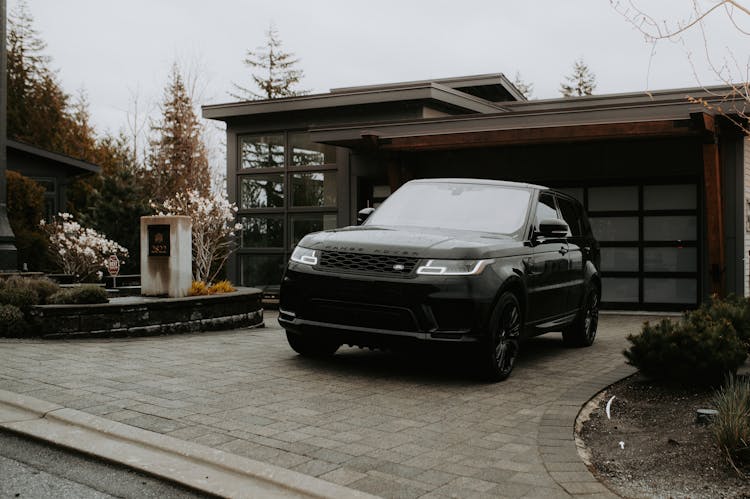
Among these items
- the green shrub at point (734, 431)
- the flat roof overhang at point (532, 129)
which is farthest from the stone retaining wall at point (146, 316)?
the green shrub at point (734, 431)

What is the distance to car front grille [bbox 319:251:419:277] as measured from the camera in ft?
21.8

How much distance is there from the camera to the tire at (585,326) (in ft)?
30.8

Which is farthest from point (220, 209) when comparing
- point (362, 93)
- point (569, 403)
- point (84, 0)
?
point (569, 403)

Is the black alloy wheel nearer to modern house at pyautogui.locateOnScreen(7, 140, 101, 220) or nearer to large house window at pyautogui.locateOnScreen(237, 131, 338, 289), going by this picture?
large house window at pyautogui.locateOnScreen(237, 131, 338, 289)

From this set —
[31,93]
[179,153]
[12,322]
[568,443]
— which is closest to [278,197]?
[12,322]

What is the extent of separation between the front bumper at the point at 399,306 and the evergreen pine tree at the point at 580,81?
52.6 metres

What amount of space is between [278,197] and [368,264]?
423 inches

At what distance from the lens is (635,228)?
14.1 meters

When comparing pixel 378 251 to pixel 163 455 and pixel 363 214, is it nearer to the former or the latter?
pixel 363 214

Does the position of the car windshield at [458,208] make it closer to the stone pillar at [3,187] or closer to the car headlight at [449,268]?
the car headlight at [449,268]

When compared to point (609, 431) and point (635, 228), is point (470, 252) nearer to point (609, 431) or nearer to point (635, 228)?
point (609, 431)

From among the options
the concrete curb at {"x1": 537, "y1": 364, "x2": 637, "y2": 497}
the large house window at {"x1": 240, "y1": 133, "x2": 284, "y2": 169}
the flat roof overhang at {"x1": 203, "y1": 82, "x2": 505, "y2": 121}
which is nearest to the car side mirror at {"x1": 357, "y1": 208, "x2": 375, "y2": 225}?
the concrete curb at {"x1": 537, "y1": 364, "x2": 637, "y2": 497}

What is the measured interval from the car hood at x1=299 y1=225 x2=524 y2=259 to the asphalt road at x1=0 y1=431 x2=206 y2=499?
303 cm

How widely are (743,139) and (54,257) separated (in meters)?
15.2
